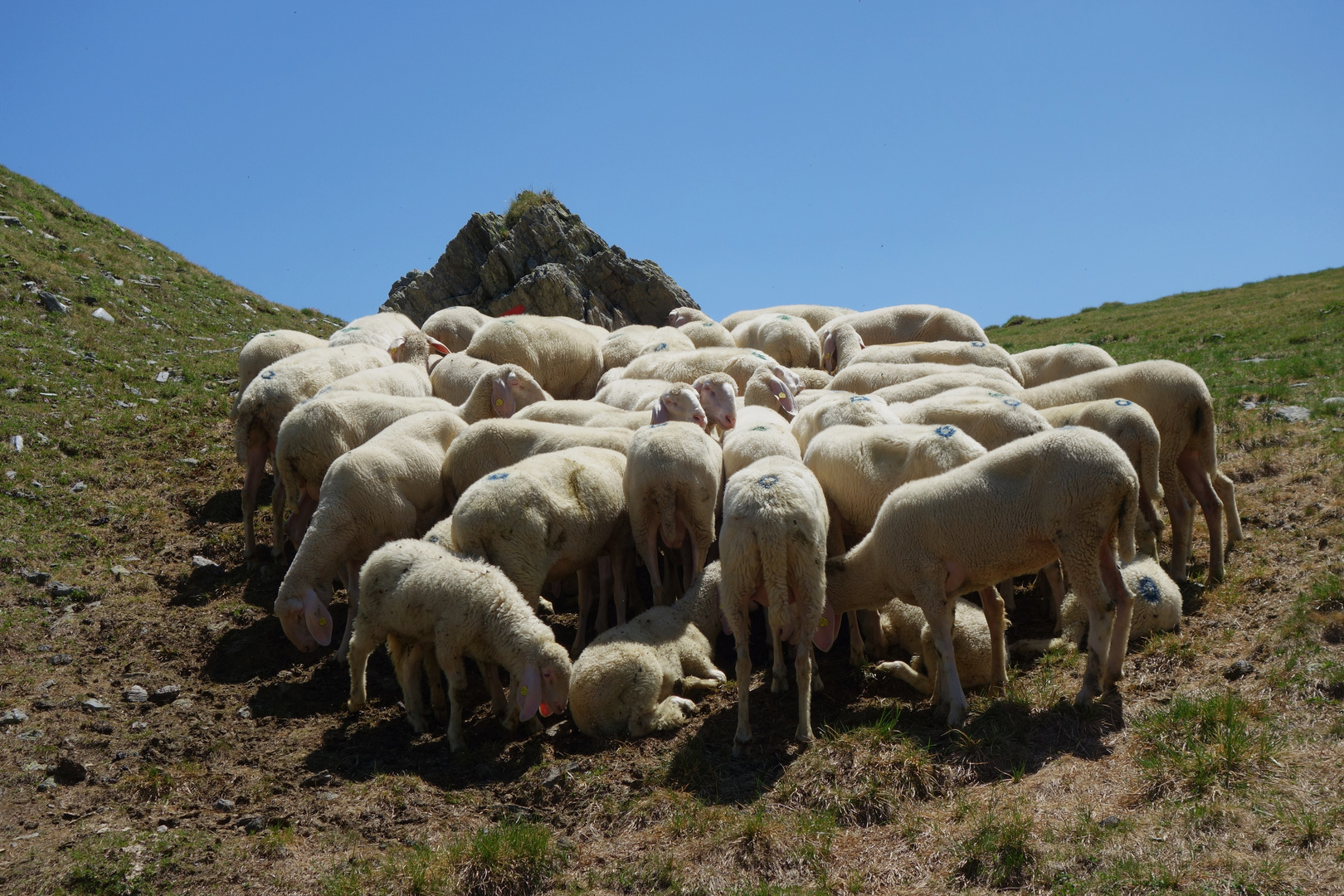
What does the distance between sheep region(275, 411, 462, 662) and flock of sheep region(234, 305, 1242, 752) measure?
2cm

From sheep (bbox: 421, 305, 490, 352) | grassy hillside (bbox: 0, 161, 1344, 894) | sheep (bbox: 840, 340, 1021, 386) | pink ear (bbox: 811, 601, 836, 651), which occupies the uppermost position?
sheep (bbox: 421, 305, 490, 352)

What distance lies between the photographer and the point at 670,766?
22.6 feet

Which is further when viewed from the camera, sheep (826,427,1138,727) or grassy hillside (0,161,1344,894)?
sheep (826,427,1138,727)

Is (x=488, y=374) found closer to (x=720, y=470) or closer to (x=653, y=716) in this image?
(x=720, y=470)

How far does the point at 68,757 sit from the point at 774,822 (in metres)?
4.99

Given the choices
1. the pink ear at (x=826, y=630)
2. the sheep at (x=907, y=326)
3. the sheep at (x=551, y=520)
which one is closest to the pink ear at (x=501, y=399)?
the sheep at (x=551, y=520)

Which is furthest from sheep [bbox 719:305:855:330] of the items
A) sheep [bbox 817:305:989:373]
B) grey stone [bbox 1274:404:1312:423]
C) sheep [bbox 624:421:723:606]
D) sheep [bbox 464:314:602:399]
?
sheep [bbox 624:421:723:606]

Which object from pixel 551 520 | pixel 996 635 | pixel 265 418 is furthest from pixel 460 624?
pixel 265 418

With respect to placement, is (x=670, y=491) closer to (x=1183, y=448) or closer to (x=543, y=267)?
(x=1183, y=448)

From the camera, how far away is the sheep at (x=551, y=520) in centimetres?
824

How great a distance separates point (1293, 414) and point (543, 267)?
14995 millimetres

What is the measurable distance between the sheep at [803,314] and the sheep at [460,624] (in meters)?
12.6

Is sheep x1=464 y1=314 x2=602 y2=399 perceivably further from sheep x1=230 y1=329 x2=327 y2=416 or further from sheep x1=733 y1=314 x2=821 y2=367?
sheep x1=733 y1=314 x2=821 y2=367

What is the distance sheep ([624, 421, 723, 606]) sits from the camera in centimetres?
886
